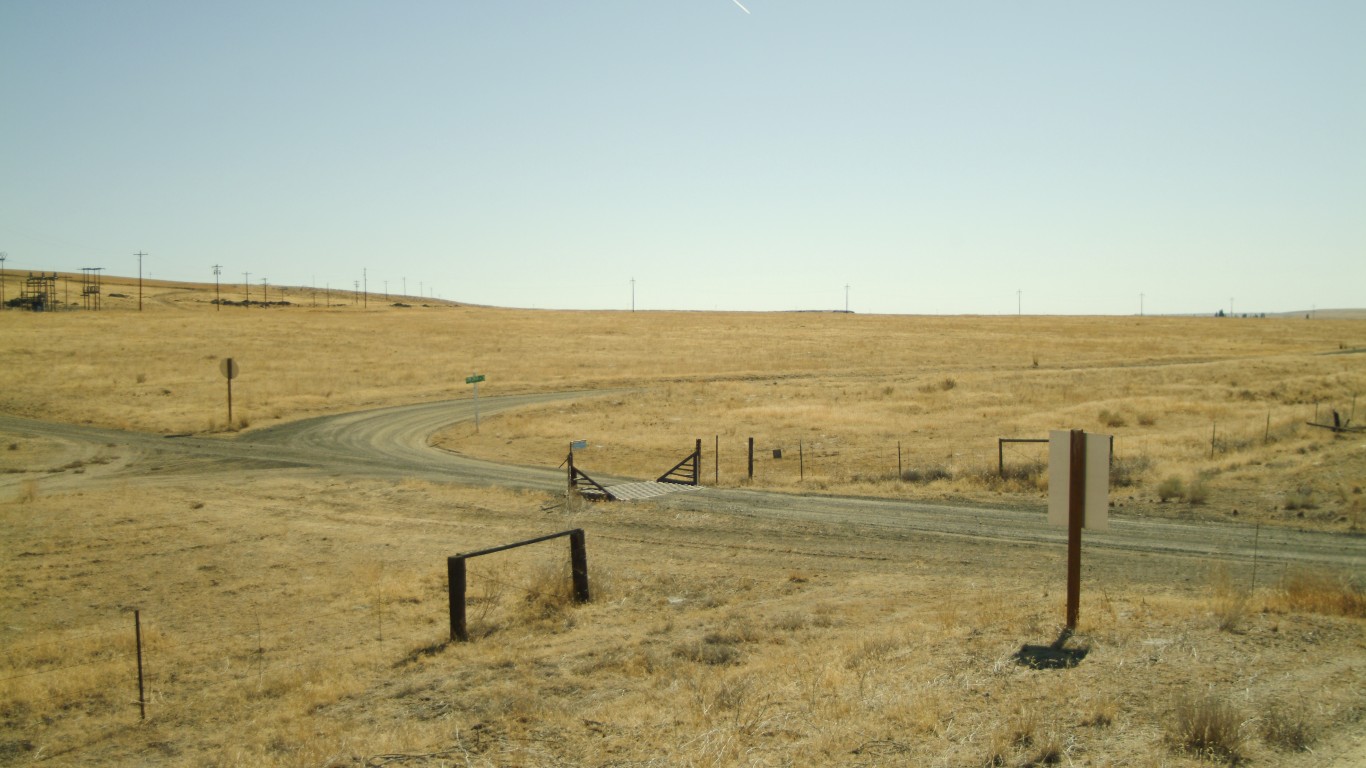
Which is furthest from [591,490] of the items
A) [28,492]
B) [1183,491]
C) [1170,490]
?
[28,492]

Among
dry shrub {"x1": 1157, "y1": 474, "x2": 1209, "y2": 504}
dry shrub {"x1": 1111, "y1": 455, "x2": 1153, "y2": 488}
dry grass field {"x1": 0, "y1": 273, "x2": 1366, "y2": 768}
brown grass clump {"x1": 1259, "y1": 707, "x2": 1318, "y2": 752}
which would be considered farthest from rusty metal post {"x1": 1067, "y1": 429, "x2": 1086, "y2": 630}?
dry shrub {"x1": 1111, "y1": 455, "x2": 1153, "y2": 488}

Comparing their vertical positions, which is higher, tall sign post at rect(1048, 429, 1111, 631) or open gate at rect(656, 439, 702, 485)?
tall sign post at rect(1048, 429, 1111, 631)

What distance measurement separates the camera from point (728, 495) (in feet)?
73.0

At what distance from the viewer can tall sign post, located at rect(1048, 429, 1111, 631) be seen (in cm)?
827

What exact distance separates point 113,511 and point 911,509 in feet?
61.2

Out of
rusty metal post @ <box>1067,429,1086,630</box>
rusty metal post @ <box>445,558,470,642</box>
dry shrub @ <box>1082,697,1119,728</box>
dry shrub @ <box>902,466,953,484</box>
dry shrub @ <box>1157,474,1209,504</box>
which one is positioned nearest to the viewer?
dry shrub @ <box>1082,697,1119,728</box>

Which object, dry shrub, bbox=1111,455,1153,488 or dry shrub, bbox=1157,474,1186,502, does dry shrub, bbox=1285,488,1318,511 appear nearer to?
dry shrub, bbox=1157,474,1186,502

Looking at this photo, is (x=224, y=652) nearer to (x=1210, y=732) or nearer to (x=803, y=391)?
(x=1210, y=732)

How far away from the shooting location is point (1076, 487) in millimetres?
8477

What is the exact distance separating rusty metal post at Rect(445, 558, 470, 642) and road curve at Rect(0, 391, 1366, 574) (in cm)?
915

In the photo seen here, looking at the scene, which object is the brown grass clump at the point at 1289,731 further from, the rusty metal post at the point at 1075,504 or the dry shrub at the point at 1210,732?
the rusty metal post at the point at 1075,504

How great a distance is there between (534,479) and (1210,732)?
71.4ft

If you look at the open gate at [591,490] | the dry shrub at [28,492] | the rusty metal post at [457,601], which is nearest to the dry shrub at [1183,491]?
the open gate at [591,490]

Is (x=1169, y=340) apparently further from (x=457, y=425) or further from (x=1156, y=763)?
(x=1156, y=763)
